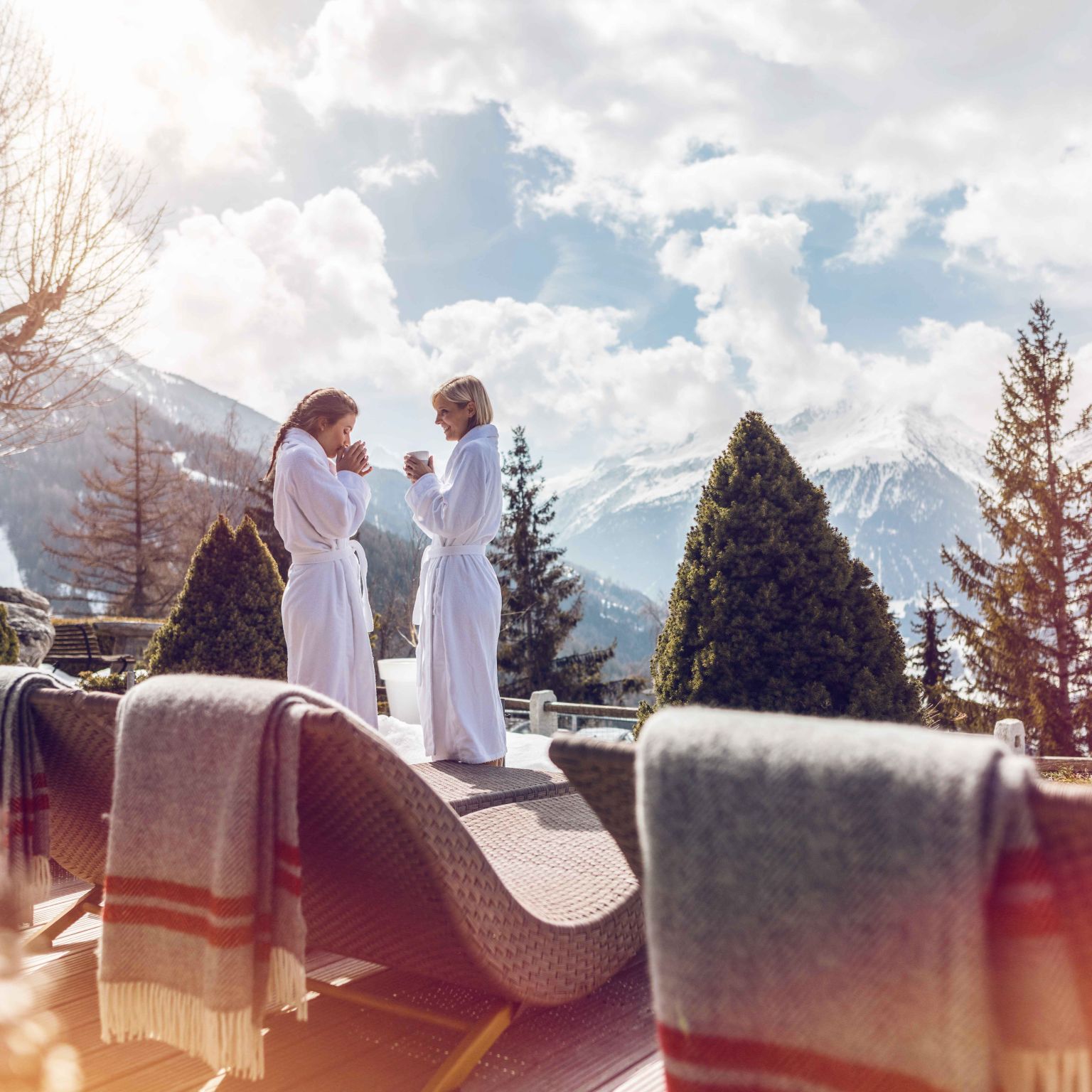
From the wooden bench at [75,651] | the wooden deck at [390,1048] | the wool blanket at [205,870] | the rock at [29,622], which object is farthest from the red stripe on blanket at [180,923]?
the wooden bench at [75,651]

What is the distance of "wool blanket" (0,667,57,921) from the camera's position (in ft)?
6.20

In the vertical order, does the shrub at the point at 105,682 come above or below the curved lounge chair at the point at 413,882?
below

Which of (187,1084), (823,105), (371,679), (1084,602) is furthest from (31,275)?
(823,105)

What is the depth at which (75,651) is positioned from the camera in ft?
50.4

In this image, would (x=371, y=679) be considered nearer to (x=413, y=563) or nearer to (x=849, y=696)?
(x=849, y=696)

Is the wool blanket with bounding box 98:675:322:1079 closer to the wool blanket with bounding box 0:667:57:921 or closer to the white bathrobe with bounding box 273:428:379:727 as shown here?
the wool blanket with bounding box 0:667:57:921

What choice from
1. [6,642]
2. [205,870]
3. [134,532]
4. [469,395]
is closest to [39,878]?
[205,870]

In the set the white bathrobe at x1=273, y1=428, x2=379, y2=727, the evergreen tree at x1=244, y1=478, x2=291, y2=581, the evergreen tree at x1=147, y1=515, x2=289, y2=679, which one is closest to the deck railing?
the evergreen tree at x1=147, y1=515, x2=289, y2=679

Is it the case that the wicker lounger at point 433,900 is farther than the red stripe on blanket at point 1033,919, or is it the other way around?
the wicker lounger at point 433,900

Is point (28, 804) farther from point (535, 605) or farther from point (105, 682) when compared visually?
point (535, 605)

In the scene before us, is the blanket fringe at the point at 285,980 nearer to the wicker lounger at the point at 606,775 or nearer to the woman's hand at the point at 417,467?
the wicker lounger at the point at 606,775

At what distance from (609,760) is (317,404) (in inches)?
144

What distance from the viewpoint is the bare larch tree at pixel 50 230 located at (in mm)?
8984

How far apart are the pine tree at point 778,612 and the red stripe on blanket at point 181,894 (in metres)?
4.54
